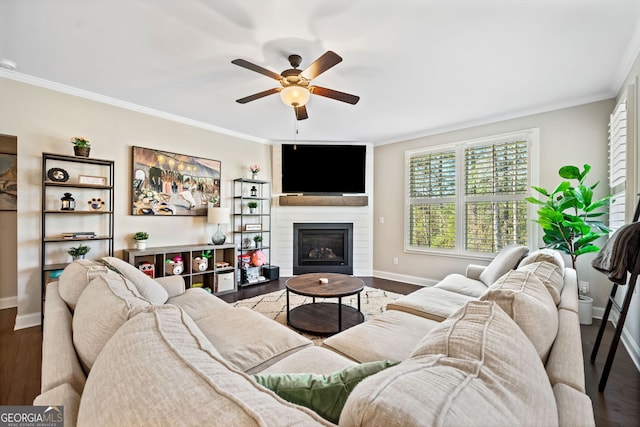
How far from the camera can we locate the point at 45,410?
2.46ft

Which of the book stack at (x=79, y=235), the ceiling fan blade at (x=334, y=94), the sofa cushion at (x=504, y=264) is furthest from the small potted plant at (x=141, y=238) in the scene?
the sofa cushion at (x=504, y=264)

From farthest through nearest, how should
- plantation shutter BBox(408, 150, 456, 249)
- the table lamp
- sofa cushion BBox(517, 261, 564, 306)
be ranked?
plantation shutter BBox(408, 150, 456, 249) < the table lamp < sofa cushion BBox(517, 261, 564, 306)

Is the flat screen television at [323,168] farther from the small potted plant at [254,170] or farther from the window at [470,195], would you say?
the window at [470,195]

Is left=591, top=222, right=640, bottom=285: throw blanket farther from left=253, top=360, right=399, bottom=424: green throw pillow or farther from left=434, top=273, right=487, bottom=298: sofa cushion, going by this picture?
left=253, top=360, right=399, bottom=424: green throw pillow

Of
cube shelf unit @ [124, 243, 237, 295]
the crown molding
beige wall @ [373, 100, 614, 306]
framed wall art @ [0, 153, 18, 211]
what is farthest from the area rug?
framed wall art @ [0, 153, 18, 211]

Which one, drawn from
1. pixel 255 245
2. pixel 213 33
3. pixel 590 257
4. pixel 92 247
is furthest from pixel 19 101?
pixel 590 257

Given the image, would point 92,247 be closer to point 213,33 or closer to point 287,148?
point 213,33

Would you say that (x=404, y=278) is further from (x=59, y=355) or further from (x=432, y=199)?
(x=59, y=355)

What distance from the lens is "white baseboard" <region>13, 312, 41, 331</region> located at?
2732 mm

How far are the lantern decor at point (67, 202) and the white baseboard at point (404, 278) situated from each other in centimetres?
437

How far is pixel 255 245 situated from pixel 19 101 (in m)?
3.20

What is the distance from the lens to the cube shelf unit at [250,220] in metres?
4.44

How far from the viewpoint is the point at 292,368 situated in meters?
1.27

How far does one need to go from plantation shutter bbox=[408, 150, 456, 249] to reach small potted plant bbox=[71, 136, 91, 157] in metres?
4.35
